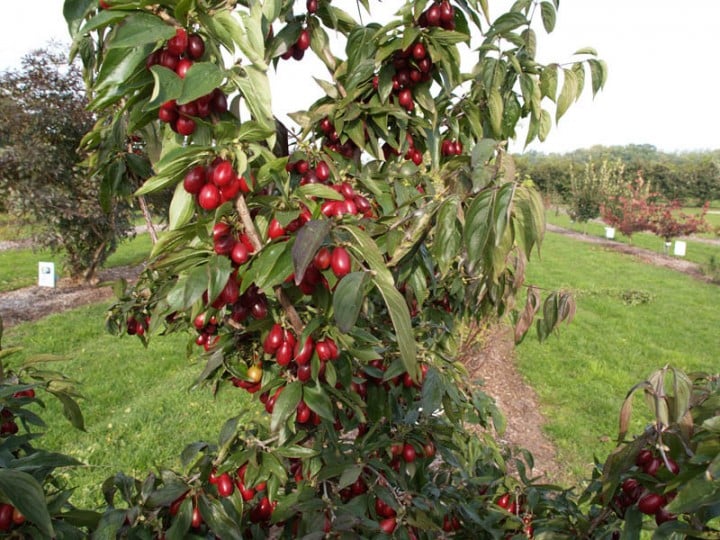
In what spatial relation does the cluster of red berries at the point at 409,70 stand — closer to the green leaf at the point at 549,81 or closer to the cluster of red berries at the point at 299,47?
the cluster of red berries at the point at 299,47

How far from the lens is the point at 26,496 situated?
726mm

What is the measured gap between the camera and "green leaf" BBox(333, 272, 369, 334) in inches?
29.2

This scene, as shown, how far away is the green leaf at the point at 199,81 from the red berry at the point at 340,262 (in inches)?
12.6

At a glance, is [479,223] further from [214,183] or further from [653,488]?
[653,488]

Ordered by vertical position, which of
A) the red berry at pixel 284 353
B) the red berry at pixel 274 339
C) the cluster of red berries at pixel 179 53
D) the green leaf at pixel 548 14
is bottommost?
the red berry at pixel 284 353

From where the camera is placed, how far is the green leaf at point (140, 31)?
2.15 ft

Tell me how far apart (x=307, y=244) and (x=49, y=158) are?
9161 millimetres

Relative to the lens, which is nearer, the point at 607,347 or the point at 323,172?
the point at 323,172

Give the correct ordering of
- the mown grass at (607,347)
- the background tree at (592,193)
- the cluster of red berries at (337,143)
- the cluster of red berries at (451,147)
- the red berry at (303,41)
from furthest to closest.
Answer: the background tree at (592,193) < the mown grass at (607,347) < the cluster of red berries at (451,147) < the cluster of red berries at (337,143) < the red berry at (303,41)

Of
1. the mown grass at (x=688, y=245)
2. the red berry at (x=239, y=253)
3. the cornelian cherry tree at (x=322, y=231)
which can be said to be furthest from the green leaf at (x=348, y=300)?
the mown grass at (x=688, y=245)

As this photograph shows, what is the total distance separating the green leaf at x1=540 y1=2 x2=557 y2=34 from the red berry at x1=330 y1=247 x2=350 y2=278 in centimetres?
116

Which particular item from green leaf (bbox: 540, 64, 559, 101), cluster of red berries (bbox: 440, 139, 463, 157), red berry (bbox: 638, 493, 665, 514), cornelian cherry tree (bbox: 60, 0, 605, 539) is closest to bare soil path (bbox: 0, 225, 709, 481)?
cornelian cherry tree (bbox: 60, 0, 605, 539)

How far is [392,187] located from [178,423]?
3.88 meters

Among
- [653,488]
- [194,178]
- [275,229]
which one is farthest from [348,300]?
[653,488]
